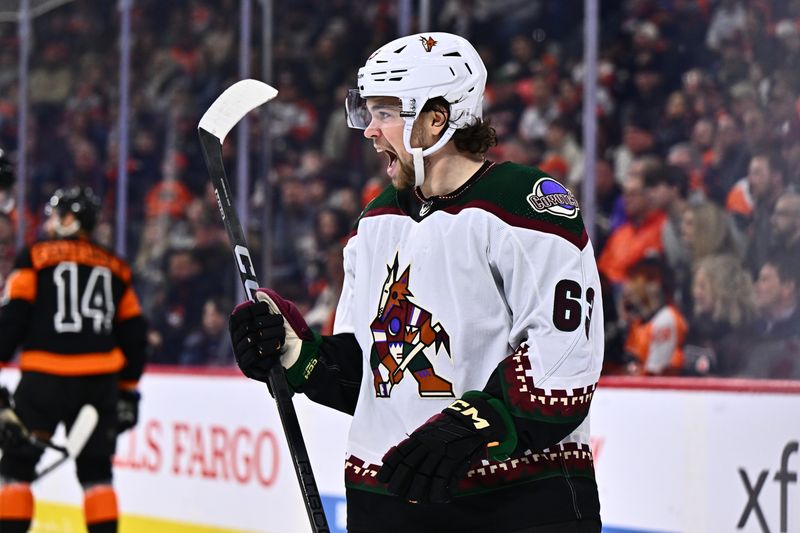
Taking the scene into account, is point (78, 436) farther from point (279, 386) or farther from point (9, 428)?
point (279, 386)

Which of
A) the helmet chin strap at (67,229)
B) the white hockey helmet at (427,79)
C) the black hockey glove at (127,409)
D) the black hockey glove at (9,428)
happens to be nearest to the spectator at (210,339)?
the black hockey glove at (127,409)

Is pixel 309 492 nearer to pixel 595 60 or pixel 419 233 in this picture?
pixel 419 233

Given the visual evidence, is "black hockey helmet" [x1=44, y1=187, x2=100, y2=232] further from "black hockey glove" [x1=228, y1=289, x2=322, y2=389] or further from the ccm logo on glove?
the ccm logo on glove

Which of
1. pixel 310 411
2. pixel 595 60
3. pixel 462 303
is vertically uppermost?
pixel 595 60

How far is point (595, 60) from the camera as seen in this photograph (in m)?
4.56

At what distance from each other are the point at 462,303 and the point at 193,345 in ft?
13.1

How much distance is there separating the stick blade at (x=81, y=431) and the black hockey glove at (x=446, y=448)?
9.69ft

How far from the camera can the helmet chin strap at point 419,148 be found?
1848 mm

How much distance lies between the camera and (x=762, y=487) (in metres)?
2.99

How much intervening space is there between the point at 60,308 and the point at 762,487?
7.97ft

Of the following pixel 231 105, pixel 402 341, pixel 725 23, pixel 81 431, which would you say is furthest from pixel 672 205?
pixel 402 341

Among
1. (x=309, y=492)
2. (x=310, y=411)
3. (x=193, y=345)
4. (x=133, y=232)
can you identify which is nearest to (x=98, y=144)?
(x=133, y=232)

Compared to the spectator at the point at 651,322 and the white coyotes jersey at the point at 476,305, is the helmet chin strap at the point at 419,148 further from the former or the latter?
the spectator at the point at 651,322

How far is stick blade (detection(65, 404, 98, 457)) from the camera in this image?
4.46 metres
